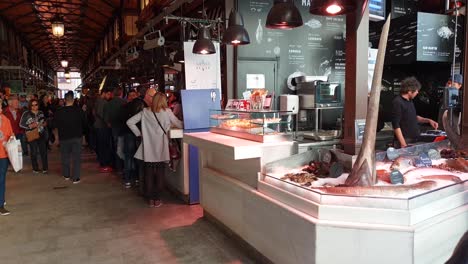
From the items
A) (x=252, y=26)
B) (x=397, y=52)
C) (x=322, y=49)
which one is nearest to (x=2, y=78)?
(x=252, y=26)

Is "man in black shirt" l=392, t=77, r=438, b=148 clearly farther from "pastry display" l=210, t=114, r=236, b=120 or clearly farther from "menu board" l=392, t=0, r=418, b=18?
"menu board" l=392, t=0, r=418, b=18

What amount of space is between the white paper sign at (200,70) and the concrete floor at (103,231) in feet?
6.19

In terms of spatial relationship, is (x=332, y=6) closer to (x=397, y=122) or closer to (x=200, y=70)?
(x=397, y=122)

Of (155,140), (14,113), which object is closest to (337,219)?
(155,140)

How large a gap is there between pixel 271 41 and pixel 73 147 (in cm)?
410

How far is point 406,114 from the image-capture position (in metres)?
4.79

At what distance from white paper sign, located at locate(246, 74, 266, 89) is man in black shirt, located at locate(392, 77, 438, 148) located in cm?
271

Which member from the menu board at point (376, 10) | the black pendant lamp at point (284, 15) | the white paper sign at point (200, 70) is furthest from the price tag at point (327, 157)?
the white paper sign at point (200, 70)

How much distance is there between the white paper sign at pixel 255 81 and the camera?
6.88 meters

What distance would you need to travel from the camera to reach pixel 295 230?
2.82 meters

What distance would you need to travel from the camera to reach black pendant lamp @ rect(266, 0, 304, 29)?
12.0 feet

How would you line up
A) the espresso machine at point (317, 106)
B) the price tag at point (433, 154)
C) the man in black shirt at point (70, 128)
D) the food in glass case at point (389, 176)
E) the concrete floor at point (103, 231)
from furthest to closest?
1. the man in black shirt at point (70, 128)
2. the espresso machine at point (317, 106)
3. the concrete floor at point (103, 231)
4. the price tag at point (433, 154)
5. the food in glass case at point (389, 176)

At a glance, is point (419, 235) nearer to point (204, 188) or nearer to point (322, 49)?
point (204, 188)

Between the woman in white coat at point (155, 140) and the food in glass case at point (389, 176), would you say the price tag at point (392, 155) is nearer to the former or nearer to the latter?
the food in glass case at point (389, 176)
